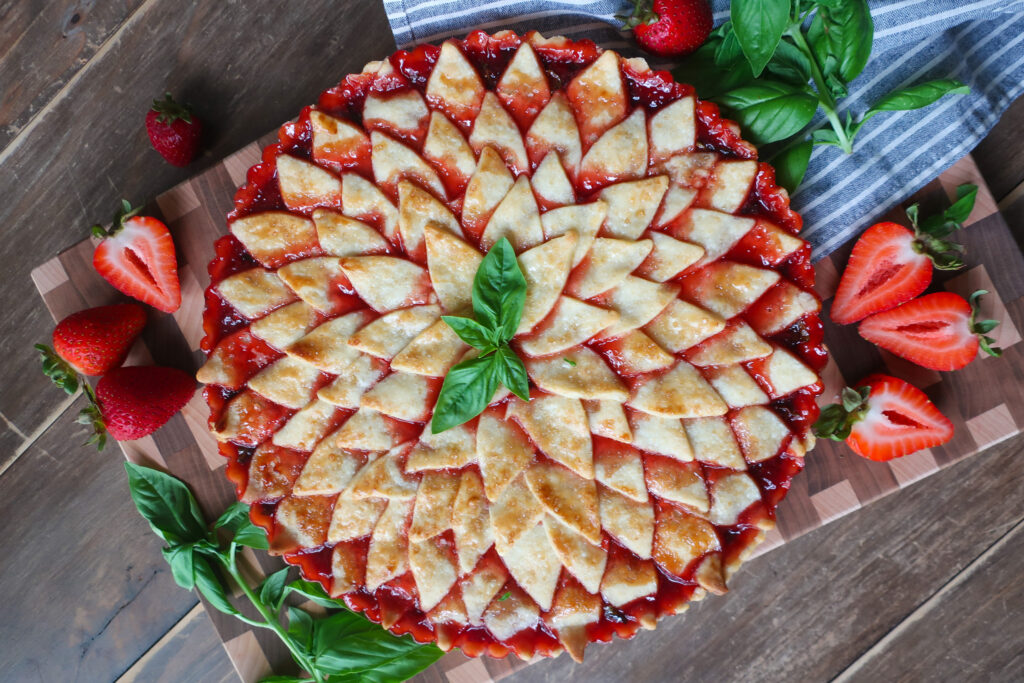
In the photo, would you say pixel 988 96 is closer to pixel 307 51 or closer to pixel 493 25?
pixel 493 25

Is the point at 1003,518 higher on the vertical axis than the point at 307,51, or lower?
lower

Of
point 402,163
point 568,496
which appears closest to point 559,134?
point 402,163

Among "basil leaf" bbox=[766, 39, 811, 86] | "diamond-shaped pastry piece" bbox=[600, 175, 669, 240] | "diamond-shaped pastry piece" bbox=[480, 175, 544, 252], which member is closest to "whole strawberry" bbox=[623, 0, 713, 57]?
"basil leaf" bbox=[766, 39, 811, 86]

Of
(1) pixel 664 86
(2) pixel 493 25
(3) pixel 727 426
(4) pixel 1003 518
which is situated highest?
(2) pixel 493 25

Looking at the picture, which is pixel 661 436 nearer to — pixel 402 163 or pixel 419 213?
pixel 419 213

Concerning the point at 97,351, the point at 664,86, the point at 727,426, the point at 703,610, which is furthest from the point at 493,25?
the point at 703,610
